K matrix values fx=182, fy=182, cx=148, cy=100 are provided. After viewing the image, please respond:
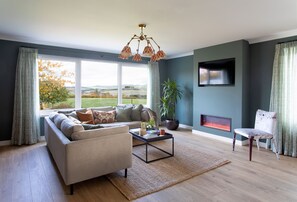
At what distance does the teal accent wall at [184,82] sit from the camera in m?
6.20

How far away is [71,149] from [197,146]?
9.87ft

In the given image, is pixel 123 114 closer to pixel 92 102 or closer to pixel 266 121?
pixel 92 102

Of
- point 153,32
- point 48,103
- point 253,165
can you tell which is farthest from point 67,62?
point 253,165

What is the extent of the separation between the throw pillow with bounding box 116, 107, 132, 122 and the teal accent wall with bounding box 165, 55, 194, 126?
218cm

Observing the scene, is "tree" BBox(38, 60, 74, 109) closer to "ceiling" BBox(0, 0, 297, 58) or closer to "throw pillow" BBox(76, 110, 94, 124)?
"ceiling" BBox(0, 0, 297, 58)

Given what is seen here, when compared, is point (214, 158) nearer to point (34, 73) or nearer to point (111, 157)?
point (111, 157)

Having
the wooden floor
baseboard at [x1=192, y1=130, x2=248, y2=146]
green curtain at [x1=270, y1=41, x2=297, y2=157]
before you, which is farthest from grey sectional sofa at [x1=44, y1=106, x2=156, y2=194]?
green curtain at [x1=270, y1=41, x2=297, y2=157]

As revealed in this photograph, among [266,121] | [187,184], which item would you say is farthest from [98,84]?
[266,121]

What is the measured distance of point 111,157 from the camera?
8.61ft

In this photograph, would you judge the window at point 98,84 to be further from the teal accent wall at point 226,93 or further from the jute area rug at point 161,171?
the teal accent wall at point 226,93

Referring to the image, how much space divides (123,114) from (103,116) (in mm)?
563

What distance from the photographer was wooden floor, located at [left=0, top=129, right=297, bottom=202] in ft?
7.59

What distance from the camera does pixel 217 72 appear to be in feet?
16.3

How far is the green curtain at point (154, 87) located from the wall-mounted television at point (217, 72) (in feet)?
5.69
